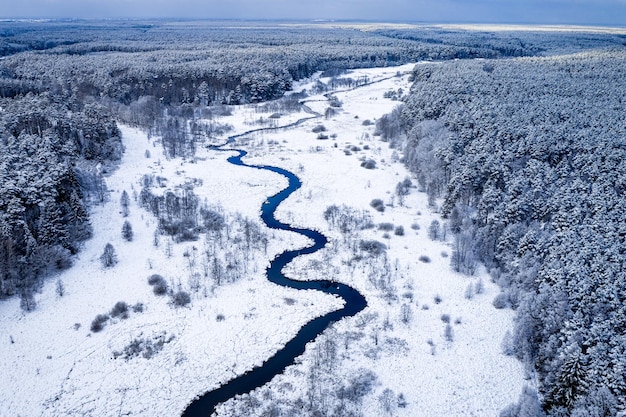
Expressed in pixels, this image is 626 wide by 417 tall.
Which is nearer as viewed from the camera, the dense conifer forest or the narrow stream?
the dense conifer forest

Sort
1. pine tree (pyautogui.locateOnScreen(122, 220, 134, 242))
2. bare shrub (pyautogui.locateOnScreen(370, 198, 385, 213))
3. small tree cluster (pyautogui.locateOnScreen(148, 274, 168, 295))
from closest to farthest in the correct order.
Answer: small tree cluster (pyautogui.locateOnScreen(148, 274, 168, 295)) < pine tree (pyautogui.locateOnScreen(122, 220, 134, 242)) < bare shrub (pyautogui.locateOnScreen(370, 198, 385, 213))

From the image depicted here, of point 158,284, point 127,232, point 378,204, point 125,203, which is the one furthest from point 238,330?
point 125,203

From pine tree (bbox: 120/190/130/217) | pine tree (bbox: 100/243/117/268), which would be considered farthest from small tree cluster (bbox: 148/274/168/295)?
pine tree (bbox: 120/190/130/217)

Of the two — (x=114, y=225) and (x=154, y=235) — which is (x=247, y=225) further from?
(x=114, y=225)

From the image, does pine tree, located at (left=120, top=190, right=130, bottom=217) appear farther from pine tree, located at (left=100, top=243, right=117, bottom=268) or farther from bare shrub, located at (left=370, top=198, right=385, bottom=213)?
bare shrub, located at (left=370, top=198, right=385, bottom=213)

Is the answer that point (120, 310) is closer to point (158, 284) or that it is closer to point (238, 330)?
point (158, 284)

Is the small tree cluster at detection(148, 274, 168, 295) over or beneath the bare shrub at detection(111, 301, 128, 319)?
over

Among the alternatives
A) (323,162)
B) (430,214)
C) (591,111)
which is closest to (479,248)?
(430,214)
